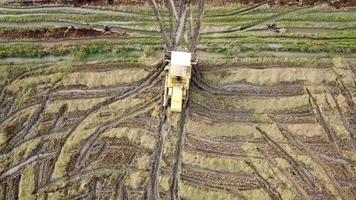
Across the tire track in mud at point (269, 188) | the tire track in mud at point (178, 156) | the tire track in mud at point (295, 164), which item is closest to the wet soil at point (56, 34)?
the tire track in mud at point (178, 156)

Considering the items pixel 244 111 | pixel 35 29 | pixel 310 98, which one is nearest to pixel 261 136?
pixel 244 111

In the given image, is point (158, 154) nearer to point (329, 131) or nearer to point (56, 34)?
point (329, 131)

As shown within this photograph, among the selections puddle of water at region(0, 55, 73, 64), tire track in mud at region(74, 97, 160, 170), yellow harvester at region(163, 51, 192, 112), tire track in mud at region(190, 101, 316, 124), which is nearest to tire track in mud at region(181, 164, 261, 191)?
tire track in mud at region(190, 101, 316, 124)

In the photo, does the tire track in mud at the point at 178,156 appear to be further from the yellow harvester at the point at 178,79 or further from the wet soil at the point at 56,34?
the wet soil at the point at 56,34

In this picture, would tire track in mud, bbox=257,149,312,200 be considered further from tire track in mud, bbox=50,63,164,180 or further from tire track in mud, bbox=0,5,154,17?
tire track in mud, bbox=0,5,154,17

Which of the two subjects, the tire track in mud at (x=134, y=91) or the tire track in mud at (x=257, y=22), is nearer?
the tire track in mud at (x=134, y=91)

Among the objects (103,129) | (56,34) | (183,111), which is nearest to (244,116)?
(183,111)
